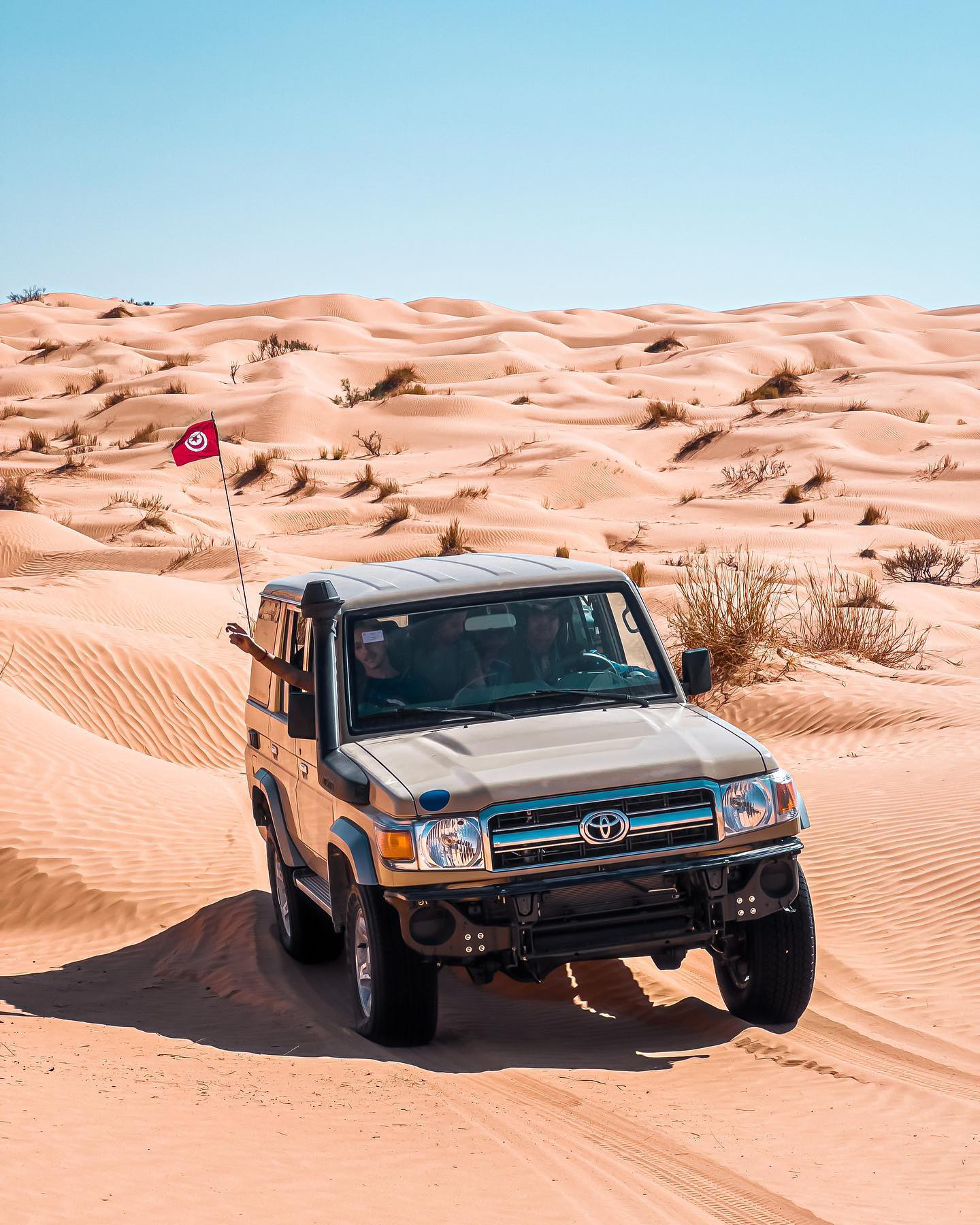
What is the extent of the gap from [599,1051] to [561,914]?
2.72 feet

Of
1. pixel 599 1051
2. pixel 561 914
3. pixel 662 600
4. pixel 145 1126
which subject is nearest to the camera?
pixel 145 1126

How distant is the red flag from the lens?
13.4 m

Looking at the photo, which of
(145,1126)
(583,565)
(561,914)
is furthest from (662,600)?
(145,1126)

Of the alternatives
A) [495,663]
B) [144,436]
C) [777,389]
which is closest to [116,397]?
[144,436]

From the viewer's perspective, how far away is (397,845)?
5.43 m

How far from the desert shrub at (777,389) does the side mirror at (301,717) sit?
41771mm

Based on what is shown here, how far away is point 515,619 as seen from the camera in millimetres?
6535

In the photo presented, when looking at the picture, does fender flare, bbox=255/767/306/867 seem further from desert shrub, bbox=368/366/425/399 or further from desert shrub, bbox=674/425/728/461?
desert shrub, bbox=368/366/425/399

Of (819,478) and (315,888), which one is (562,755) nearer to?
(315,888)

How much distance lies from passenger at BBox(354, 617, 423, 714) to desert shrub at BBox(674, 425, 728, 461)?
33.0 metres

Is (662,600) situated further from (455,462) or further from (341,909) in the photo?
(455,462)

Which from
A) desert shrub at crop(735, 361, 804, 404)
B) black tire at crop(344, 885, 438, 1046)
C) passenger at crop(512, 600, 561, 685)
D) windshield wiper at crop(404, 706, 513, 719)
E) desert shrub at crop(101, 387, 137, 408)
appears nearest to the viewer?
black tire at crop(344, 885, 438, 1046)

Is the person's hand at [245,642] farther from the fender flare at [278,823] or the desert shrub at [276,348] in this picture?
the desert shrub at [276,348]

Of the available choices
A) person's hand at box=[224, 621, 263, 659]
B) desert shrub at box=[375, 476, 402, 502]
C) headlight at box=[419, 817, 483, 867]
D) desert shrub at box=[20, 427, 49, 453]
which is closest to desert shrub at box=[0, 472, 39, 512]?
desert shrub at box=[375, 476, 402, 502]
